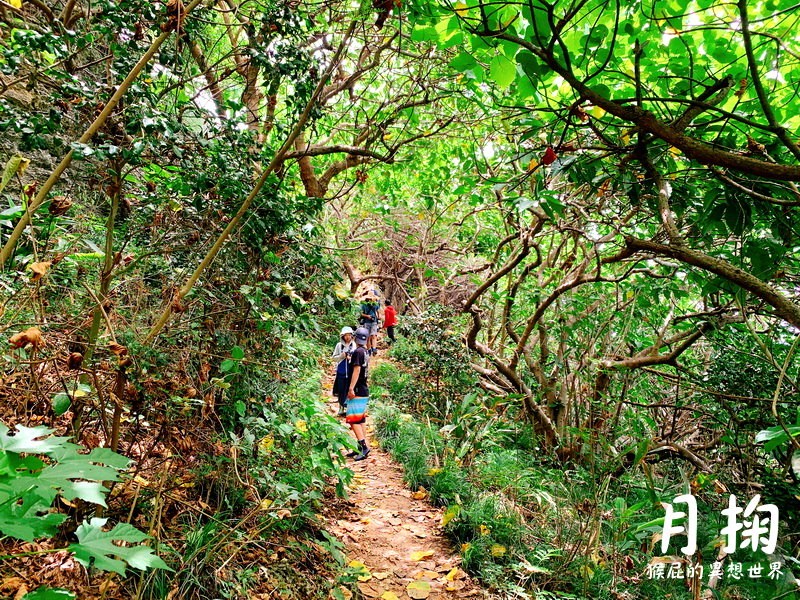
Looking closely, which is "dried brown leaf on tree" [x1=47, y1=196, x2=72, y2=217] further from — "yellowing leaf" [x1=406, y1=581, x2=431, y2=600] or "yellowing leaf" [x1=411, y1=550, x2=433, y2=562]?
"yellowing leaf" [x1=411, y1=550, x2=433, y2=562]

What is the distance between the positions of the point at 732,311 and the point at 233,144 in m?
4.38

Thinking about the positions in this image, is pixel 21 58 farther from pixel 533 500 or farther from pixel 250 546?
pixel 533 500

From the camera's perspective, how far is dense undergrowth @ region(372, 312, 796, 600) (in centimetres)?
330

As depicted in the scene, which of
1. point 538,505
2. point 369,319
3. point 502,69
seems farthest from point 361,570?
point 369,319

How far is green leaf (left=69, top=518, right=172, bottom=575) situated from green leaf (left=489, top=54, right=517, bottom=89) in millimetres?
2004

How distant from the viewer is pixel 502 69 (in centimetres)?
184

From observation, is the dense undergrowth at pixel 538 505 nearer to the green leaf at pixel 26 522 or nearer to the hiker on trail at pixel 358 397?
the hiker on trail at pixel 358 397

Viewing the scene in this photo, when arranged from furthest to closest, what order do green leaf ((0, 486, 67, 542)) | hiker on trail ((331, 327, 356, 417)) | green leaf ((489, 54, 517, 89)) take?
hiker on trail ((331, 327, 356, 417)) → green leaf ((489, 54, 517, 89)) → green leaf ((0, 486, 67, 542))

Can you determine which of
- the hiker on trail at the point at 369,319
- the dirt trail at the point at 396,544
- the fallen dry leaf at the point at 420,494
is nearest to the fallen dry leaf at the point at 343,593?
the dirt trail at the point at 396,544

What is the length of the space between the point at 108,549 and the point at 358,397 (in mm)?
4808

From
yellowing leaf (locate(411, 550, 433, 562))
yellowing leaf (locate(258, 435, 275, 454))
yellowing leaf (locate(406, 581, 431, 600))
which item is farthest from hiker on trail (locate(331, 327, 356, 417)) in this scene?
yellowing leaf (locate(406, 581, 431, 600))

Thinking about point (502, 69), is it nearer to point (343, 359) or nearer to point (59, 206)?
point (59, 206)

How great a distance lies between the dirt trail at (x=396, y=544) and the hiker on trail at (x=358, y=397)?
57 centimetres

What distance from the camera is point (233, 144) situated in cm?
291
